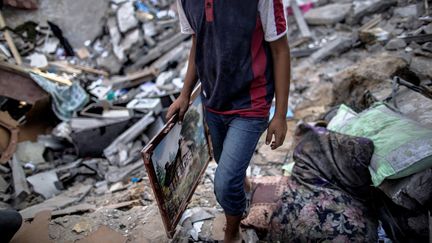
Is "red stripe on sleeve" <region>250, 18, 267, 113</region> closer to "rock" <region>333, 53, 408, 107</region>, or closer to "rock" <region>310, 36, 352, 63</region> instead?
"rock" <region>333, 53, 408, 107</region>

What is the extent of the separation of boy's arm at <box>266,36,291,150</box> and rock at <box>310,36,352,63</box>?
4.51 m

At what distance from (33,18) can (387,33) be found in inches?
285

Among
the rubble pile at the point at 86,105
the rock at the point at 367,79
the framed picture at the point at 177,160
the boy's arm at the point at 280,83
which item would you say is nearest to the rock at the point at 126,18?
the rubble pile at the point at 86,105

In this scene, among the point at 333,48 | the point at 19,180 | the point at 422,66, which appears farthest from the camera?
the point at 333,48

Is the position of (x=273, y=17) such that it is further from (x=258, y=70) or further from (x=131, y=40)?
(x=131, y=40)

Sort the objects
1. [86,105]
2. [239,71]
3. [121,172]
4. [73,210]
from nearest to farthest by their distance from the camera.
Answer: [239,71]
[73,210]
[121,172]
[86,105]

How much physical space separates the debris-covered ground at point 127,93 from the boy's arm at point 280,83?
96 centimetres

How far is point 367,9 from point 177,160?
5788mm

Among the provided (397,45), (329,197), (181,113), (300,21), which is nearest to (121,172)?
(181,113)

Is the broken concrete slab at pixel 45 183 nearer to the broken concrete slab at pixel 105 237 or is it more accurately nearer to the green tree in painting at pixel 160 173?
the broken concrete slab at pixel 105 237

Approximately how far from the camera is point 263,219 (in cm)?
271

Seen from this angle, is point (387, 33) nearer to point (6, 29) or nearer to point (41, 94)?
point (41, 94)

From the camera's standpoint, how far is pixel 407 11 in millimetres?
5922

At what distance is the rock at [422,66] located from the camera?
351cm
